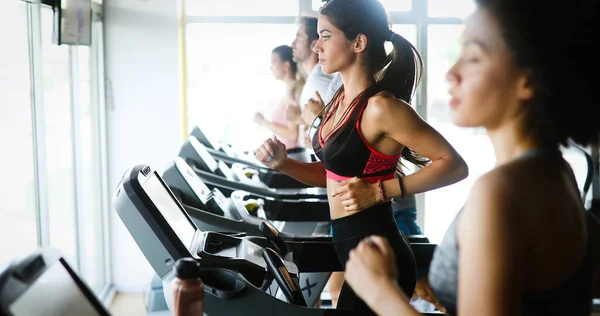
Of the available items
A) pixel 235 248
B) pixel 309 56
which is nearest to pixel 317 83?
pixel 309 56

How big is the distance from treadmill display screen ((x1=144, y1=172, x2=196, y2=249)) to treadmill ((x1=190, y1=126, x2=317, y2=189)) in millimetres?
1876

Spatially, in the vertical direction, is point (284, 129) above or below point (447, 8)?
below

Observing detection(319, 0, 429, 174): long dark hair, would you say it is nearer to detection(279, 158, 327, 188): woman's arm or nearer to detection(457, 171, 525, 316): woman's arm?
detection(279, 158, 327, 188): woman's arm

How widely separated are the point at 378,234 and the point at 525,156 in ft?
3.49

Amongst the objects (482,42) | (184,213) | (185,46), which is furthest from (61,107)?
(482,42)

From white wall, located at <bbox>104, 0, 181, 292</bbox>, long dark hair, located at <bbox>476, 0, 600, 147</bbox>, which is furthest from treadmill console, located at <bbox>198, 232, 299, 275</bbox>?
white wall, located at <bbox>104, 0, 181, 292</bbox>

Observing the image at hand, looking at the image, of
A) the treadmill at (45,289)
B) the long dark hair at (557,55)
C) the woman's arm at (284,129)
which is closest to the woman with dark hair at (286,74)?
the woman's arm at (284,129)

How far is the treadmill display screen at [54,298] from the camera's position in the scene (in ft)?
3.43

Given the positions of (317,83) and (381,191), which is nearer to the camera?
(381,191)

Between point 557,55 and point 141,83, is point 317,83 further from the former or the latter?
point 557,55

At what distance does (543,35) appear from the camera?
37.4 inches

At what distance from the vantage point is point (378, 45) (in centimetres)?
211

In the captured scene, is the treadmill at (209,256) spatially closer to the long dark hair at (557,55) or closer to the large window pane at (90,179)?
the long dark hair at (557,55)

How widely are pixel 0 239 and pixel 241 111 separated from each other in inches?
112
